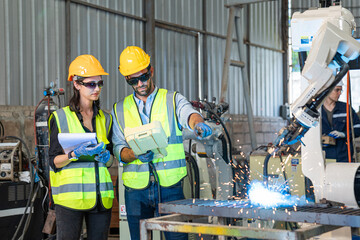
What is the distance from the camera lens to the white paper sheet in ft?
9.75

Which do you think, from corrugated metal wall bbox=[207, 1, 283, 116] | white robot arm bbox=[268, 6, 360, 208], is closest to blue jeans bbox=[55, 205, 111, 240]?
white robot arm bbox=[268, 6, 360, 208]

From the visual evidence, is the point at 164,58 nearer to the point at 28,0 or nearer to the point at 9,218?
the point at 28,0

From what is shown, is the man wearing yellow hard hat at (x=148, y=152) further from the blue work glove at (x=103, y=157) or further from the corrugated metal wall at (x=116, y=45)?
the corrugated metal wall at (x=116, y=45)

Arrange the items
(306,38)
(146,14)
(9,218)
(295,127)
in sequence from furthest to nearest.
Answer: (146,14), (9,218), (306,38), (295,127)

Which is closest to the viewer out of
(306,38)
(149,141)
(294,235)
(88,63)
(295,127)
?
(294,235)

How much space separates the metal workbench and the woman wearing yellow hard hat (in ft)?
1.88

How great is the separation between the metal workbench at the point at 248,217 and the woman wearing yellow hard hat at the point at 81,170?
57cm

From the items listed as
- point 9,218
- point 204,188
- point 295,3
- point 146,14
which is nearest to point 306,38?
point 204,188

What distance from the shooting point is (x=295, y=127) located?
244cm

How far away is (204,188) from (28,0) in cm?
340

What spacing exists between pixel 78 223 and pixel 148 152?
56cm

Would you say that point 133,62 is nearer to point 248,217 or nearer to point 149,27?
point 248,217

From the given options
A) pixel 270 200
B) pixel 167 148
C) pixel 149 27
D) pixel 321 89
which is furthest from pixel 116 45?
pixel 321 89

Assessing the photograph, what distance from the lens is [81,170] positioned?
3051mm
